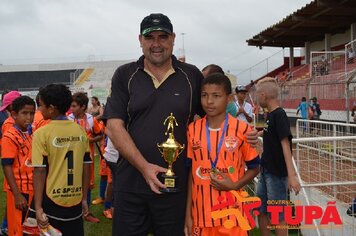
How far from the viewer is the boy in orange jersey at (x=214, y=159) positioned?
2635mm

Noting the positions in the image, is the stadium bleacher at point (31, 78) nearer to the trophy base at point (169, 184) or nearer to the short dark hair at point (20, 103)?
the short dark hair at point (20, 103)

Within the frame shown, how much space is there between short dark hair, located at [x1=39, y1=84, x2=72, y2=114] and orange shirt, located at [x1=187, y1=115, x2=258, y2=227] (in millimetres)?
1106

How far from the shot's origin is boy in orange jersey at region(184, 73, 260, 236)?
263 centimetres

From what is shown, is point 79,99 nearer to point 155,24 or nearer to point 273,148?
point 273,148

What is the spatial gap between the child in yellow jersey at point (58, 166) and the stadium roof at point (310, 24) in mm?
19706

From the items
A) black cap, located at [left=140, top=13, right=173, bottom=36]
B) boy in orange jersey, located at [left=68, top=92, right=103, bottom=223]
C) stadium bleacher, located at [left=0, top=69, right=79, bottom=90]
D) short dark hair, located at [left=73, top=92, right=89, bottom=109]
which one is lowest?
boy in orange jersey, located at [left=68, top=92, right=103, bottom=223]

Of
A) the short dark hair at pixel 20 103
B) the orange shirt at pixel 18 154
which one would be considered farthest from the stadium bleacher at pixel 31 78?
the orange shirt at pixel 18 154

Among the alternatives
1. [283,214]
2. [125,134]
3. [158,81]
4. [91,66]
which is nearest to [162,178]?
[125,134]

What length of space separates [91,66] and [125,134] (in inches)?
1872

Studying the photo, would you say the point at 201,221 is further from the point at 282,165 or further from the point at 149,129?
the point at 282,165

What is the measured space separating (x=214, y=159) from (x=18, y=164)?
6.36 ft

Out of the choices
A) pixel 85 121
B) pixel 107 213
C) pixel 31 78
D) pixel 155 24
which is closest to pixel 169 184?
pixel 155 24

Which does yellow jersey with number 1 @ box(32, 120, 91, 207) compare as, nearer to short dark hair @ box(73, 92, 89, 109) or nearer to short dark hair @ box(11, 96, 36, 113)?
short dark hair @ box(11, 96, 36, 113)

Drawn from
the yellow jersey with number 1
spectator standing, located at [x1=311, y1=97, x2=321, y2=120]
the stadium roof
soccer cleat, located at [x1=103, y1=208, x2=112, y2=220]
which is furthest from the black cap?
the stadium roof
